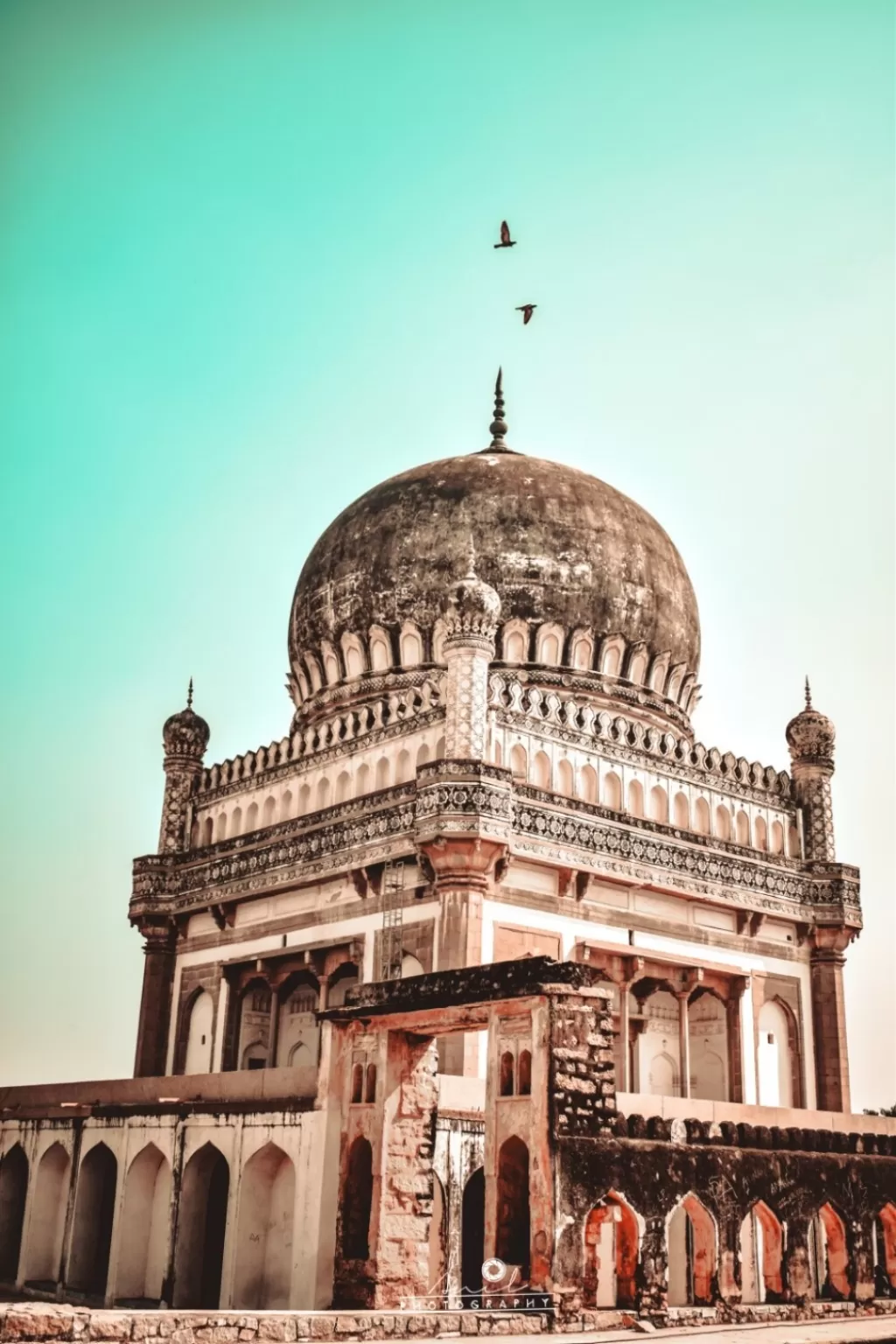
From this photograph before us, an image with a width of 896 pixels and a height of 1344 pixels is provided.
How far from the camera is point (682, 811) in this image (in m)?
18.9

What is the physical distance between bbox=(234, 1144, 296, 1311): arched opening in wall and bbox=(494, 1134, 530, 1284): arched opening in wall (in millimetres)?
3305

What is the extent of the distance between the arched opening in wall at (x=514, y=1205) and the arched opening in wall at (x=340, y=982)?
7.78 metres

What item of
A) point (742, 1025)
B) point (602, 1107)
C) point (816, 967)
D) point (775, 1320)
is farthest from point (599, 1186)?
point (816, 967)

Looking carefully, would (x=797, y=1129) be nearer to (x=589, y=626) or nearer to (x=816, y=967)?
(x=816, y=967)

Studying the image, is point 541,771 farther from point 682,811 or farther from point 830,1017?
point 830,1017

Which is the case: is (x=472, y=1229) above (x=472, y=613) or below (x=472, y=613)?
below

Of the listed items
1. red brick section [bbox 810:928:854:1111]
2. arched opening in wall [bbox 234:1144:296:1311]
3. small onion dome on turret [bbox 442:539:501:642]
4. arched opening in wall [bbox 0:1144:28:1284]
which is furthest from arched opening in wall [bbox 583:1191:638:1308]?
red brick section [bbox 810:928:854:1111]

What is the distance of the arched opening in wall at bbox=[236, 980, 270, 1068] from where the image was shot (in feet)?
63.8

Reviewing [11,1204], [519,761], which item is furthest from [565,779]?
[11,1204]

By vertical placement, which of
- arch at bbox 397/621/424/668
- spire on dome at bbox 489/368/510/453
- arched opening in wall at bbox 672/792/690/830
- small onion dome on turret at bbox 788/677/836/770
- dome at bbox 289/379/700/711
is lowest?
arched opening in wall at bbox 672/792/690/830

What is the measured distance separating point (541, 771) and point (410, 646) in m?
3.79

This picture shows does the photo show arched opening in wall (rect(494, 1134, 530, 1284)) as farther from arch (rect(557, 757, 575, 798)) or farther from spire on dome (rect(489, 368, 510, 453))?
spire on dome (rect(489, 368, 510, 453))

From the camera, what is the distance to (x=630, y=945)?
57.7 ft

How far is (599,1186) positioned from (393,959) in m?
7.00
